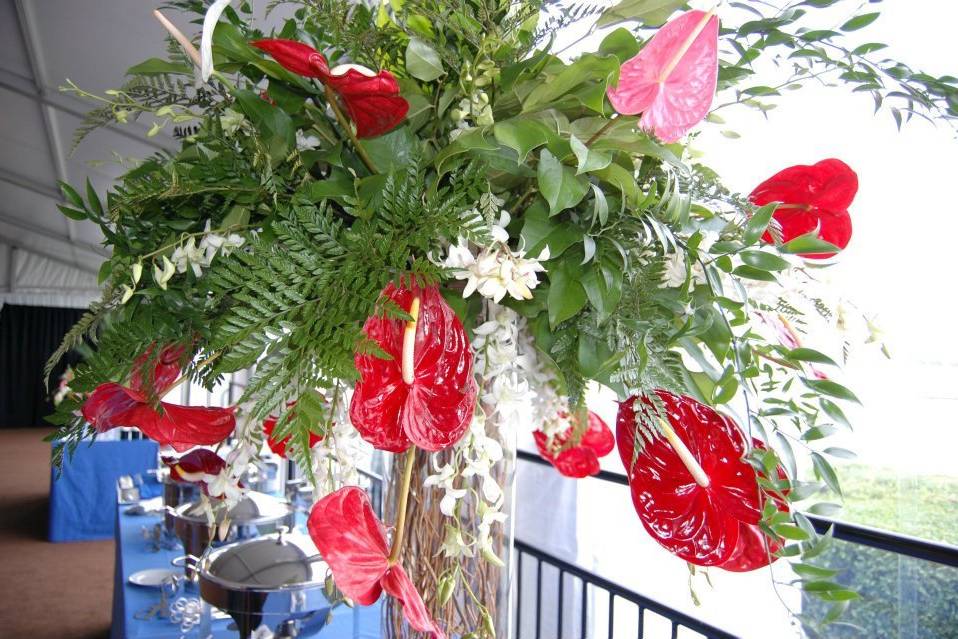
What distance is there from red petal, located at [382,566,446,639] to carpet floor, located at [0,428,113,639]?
290cm

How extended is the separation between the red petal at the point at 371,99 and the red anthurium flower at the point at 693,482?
204 millimetres

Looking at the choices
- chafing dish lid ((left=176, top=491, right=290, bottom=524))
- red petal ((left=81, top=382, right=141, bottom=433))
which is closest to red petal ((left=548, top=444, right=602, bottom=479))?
Result: red petal ((left=81, top=382, right=141, bottom=433))

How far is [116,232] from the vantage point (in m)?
0.42

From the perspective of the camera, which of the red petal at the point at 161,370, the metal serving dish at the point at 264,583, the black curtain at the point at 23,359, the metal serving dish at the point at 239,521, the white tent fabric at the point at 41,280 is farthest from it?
the black curtain at the point at 23,359

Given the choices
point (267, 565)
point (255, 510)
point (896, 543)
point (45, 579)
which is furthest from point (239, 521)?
point (45, 579)

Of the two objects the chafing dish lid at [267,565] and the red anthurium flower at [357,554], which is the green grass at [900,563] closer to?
the chafing dish lid at [267,565]

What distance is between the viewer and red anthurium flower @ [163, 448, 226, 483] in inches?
18.8

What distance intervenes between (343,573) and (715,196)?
283mm

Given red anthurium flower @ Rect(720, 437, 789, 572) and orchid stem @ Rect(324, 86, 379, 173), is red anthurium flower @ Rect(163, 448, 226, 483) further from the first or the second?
red anthurium flower @ Rect(720, 437, 789, 572)

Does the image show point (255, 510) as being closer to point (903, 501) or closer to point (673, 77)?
point (903, 501)

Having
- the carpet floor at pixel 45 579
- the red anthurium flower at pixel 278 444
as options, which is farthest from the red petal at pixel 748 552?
the carpet floor at pixel 45 579

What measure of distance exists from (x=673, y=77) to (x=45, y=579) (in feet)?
14.3

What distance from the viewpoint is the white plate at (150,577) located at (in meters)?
1.66

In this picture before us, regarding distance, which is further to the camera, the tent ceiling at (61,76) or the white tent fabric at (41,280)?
the white tent fabric at (41,280)
